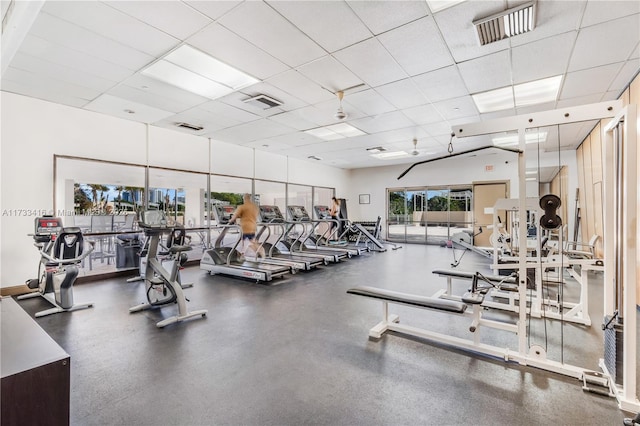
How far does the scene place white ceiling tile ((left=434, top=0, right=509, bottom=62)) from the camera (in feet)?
9.02

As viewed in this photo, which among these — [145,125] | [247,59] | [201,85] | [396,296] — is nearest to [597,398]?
[396,296]

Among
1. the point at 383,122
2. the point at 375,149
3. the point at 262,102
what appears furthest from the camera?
the point at 375,149

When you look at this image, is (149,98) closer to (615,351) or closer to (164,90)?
(164,90)

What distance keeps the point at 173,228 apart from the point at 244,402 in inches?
112

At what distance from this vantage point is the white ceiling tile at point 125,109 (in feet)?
16.4

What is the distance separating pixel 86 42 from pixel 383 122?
4.93m

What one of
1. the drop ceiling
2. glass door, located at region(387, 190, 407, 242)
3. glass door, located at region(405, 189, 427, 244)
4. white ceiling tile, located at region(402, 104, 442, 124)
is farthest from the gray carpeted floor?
glass door, located at region(387, 190, 407, 242)

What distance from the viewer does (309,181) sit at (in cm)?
1112

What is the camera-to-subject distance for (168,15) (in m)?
2.85

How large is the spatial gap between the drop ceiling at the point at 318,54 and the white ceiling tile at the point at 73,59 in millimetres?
20

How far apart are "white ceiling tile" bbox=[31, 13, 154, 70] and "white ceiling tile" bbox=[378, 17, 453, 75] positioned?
2.91 metres

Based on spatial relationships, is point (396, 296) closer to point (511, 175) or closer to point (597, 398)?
point (597, 398)

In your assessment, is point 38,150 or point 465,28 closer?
point 465,28

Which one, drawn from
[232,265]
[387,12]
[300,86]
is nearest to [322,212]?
[232,265]
